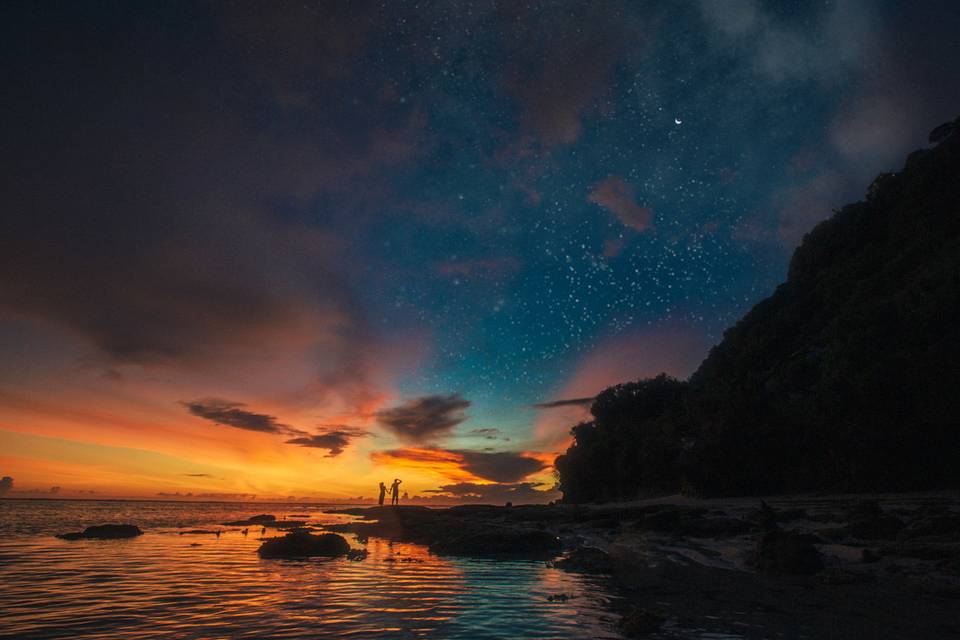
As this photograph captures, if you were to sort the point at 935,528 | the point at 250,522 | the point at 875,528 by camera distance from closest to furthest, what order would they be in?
the point at 935,528
the point at 875,528
the point at 250,522

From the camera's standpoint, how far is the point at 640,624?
10.2 metres

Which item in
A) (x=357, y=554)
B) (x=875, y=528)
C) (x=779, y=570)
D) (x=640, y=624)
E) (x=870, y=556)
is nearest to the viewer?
(x=640, y=624)

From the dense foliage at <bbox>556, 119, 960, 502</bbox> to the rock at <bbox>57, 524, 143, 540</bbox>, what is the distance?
55347 mm

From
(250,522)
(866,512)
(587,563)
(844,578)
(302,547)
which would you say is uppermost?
(866,512)

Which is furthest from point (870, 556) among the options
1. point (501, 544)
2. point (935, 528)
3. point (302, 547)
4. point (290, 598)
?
point (302, 547)

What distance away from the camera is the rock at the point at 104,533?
34.9m

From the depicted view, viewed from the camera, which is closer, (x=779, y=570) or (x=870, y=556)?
(x=779, y=570)

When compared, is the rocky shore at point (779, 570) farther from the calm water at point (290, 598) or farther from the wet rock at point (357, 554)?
the wet rock at point (357, 554)

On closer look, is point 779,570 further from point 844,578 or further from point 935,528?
point 935,528

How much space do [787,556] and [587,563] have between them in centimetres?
751

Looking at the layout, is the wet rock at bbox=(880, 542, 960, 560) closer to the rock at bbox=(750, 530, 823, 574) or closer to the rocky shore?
the rocky shore

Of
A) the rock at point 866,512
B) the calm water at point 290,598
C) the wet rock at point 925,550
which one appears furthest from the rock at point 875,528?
the calm water at point 290,598

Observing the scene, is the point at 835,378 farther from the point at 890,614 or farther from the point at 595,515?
the point at 890,614

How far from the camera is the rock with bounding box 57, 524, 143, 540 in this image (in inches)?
1373
